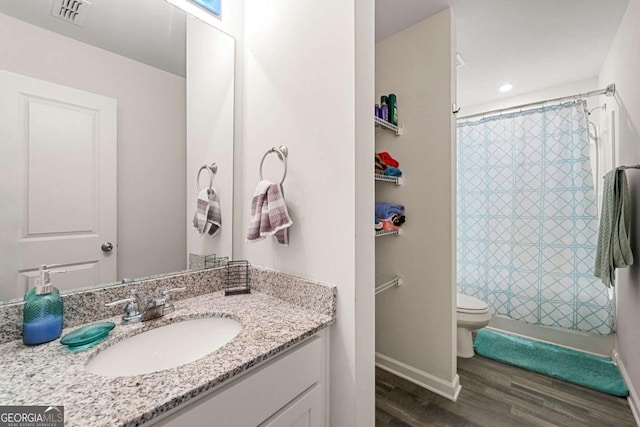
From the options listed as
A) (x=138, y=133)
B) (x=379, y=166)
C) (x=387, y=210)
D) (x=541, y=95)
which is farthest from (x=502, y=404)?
(x=541, y=95)

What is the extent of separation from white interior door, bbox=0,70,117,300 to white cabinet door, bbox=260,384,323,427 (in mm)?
763

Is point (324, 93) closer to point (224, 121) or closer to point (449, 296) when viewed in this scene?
point (224, 121)

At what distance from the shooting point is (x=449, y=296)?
169 cm

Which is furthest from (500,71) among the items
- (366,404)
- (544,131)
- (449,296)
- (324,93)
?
(366,404)

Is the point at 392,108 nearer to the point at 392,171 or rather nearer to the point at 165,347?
the point at 392,171

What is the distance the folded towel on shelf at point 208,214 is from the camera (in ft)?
4.03

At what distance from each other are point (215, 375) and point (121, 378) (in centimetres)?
21

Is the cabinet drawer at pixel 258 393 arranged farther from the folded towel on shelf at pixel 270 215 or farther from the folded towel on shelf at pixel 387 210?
the folded towel on shelf at pixel 387 210

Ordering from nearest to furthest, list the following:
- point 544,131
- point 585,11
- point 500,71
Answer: point 585,11 → point 544,131 → point 500,71

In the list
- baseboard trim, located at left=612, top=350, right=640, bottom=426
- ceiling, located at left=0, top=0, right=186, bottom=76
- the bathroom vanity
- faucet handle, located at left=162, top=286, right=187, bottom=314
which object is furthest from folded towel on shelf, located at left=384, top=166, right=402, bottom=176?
baseboard trim, located at left=612, top=350, right=640, bottom=426

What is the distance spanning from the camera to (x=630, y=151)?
63.6 inches

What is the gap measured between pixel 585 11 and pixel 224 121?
2.29 metres

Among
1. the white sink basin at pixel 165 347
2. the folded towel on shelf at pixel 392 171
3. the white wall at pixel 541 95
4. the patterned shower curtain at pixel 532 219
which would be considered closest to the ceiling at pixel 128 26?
the white sink basin at pixel 165 347

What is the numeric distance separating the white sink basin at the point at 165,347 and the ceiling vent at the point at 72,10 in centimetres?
107
